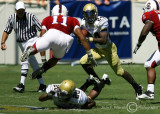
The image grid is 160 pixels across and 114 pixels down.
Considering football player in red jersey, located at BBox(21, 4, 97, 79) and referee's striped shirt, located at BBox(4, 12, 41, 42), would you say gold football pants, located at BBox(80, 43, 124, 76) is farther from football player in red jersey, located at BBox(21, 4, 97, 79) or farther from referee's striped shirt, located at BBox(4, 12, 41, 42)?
referee's striped shirt, located at BBox(4, 12, 41, 42)

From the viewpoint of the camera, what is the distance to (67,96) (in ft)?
24.4

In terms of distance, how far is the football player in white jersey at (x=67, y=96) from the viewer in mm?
7387

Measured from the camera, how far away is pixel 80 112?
24.6 feet

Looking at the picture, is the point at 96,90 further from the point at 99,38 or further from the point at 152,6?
the point at 152,6

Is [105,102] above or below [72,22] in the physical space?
below

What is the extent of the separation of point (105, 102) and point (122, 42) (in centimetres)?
901

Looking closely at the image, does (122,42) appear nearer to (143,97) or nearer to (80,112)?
(143,97)

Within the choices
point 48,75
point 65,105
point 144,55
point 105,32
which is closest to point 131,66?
point 144,55

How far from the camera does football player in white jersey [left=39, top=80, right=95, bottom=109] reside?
24.2 ft

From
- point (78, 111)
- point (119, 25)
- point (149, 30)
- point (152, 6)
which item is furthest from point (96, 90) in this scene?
point (119, 25)

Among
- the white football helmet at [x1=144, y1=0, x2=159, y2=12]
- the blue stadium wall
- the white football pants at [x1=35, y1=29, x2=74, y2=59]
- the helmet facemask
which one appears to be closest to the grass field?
the white football pants at [x1=35, y1=29, x2=74, y2=59]

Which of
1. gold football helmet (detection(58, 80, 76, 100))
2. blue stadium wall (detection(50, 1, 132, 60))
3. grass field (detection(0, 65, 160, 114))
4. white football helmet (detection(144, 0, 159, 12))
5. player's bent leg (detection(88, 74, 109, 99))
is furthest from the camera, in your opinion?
blue stadium wall (detection(50, 1, 132, 60))

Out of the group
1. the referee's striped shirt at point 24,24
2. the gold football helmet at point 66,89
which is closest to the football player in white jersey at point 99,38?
the referee's striped shirt at point 24,24

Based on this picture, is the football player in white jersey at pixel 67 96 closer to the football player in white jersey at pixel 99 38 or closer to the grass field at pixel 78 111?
the grass field at pixel 78 111
